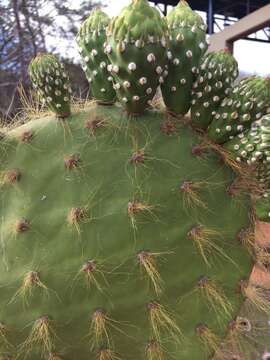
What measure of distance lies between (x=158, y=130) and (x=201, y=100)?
0.15 m

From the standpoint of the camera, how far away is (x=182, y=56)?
155 cm

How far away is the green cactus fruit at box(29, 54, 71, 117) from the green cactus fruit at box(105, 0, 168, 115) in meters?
0.20

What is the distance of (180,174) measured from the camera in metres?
1.55

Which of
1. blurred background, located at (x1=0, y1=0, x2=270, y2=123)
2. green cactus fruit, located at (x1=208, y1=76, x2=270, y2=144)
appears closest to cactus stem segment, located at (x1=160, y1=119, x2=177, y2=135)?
green cactus fruit, located at (x1=208, y1=76, x2=270, y2=144)

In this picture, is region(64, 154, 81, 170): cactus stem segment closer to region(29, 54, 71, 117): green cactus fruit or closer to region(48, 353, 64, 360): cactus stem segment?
region(29, 54, 71, 117): green cactus fruit

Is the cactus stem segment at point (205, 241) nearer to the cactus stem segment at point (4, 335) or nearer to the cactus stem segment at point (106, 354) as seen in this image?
the cactus stem segment at point (106, 354)

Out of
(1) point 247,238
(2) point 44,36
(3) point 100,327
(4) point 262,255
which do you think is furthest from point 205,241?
(2) point 44,36

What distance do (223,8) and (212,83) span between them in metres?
12.8

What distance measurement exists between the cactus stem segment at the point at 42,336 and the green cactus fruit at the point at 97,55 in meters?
0.64

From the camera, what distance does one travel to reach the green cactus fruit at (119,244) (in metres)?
1.52

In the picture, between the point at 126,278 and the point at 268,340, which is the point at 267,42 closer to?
the point at 268,340

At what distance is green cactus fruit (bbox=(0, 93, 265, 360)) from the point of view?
1.52 metres

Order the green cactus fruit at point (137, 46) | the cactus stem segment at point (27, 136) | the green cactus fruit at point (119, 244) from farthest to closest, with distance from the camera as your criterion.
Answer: the cactus stem segment at point (27, 136) < the green cactus fruit at point (119, 244) < the green cactus fruit at point (137, 46)

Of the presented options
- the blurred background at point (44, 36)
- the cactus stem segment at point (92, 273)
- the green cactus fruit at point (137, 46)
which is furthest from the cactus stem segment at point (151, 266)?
the blurred background at point (44, 36)
